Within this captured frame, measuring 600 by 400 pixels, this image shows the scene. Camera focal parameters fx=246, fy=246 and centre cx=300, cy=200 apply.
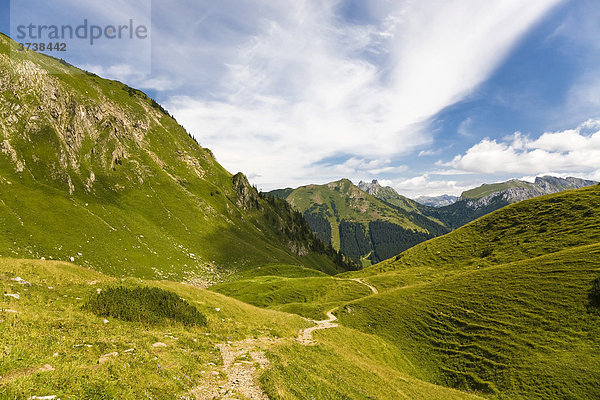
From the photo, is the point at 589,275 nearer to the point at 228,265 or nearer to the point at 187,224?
the point at 228,265

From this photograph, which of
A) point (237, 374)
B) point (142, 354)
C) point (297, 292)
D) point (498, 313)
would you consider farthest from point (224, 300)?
point (297, 292)

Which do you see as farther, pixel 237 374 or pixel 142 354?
pixel 237 374

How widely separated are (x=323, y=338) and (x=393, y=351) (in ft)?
48.0

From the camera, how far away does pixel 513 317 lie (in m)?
39.3

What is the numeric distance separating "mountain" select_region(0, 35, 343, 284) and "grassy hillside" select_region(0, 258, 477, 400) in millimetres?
52136

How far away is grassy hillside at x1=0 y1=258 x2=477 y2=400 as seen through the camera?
9906mm

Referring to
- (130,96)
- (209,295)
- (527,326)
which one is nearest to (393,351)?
(527,326)

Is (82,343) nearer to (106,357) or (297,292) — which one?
(106,357)

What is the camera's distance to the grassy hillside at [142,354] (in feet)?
32.5

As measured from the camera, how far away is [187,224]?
404ft

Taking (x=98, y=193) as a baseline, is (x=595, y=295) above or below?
below

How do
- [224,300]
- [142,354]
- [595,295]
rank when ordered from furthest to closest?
[595,295]
[224,300]
[142,354]

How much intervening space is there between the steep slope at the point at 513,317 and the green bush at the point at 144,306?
35235 mm

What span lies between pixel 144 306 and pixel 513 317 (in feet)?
170
